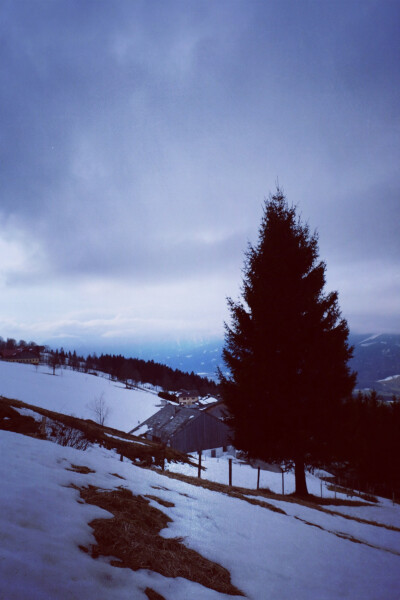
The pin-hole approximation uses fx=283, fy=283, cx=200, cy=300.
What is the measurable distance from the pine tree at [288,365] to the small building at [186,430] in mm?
28355

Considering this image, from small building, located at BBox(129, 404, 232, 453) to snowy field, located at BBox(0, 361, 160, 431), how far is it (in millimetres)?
13993

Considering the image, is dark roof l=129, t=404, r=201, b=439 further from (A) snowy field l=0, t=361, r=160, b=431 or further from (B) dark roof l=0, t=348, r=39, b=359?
(B) dark roof l=0, t=348, r=39, b=359

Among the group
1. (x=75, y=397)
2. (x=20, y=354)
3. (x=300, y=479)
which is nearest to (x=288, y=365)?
(x=300, y=479)

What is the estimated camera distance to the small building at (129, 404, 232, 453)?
3762 cm

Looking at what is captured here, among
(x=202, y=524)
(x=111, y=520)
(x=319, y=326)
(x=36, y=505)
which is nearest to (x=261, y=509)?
(x=202, y=524)

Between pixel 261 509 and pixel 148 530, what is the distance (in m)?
4.52

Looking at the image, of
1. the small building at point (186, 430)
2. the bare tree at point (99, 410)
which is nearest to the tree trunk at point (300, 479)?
the small building at point (186, 430)

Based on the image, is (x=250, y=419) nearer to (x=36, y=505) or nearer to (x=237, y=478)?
(x=36, y=505)

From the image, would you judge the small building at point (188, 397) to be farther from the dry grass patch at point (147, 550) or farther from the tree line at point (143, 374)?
the dry grass patch at point (147, 550)

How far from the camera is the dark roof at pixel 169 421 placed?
3881cm

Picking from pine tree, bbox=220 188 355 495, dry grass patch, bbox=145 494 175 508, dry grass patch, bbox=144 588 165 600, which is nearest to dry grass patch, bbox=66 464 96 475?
dry grass patch, bbox=145 494 175 508

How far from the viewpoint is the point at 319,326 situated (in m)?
11.6

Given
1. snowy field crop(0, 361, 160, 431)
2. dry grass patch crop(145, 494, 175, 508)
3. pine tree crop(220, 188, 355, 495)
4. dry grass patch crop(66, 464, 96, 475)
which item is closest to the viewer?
dry grass patch crop(145, 494, 175, 508)

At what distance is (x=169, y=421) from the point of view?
41406 mm
